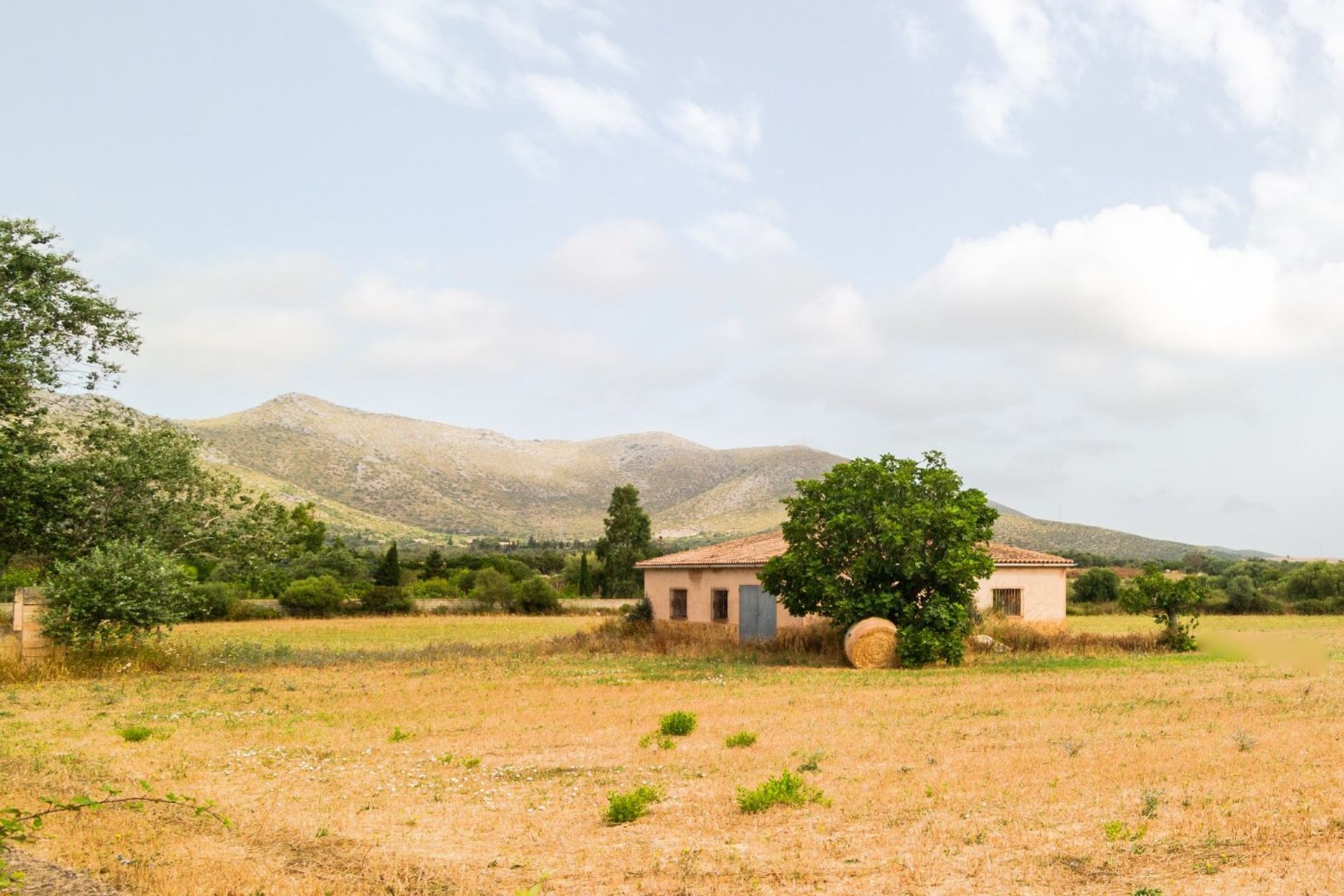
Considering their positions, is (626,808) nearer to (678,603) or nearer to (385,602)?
(678,603)

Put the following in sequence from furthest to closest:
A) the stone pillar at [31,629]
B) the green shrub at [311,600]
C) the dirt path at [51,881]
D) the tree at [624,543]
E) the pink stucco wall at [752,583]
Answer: the tree at [624,543] → the green shrub at [311,600] → the pink stucco wall at [752,583] → the stone pillar at [31,629] → the dirt path at [51,881]

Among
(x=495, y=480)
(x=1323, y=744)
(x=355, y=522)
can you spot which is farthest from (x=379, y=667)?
(x=495, y=480)

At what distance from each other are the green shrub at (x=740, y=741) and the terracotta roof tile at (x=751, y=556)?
18.7 m

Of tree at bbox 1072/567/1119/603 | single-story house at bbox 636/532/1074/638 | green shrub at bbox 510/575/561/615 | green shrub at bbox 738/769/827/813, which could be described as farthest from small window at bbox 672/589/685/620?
tree at bbox 1072/567/1119/603

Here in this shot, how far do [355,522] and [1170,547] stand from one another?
100m

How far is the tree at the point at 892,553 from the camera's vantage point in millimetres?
26688

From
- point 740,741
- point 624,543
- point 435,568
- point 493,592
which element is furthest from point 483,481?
point 740,741

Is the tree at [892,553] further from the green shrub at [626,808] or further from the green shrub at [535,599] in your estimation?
the green shrub at [535,599]

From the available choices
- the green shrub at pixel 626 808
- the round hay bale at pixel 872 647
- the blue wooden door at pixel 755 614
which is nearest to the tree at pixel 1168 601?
the round hay bale at pixel 872 647

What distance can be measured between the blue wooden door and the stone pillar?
1920cm

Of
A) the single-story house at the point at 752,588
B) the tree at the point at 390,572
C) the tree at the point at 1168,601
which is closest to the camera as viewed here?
the tree at the point at 1168,601

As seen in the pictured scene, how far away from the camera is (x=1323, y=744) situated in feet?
42.5

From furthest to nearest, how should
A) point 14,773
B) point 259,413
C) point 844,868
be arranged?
1. point 259,413
2. point 14,773
3. point 844,868

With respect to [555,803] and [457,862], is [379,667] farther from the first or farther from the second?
[457,862]
